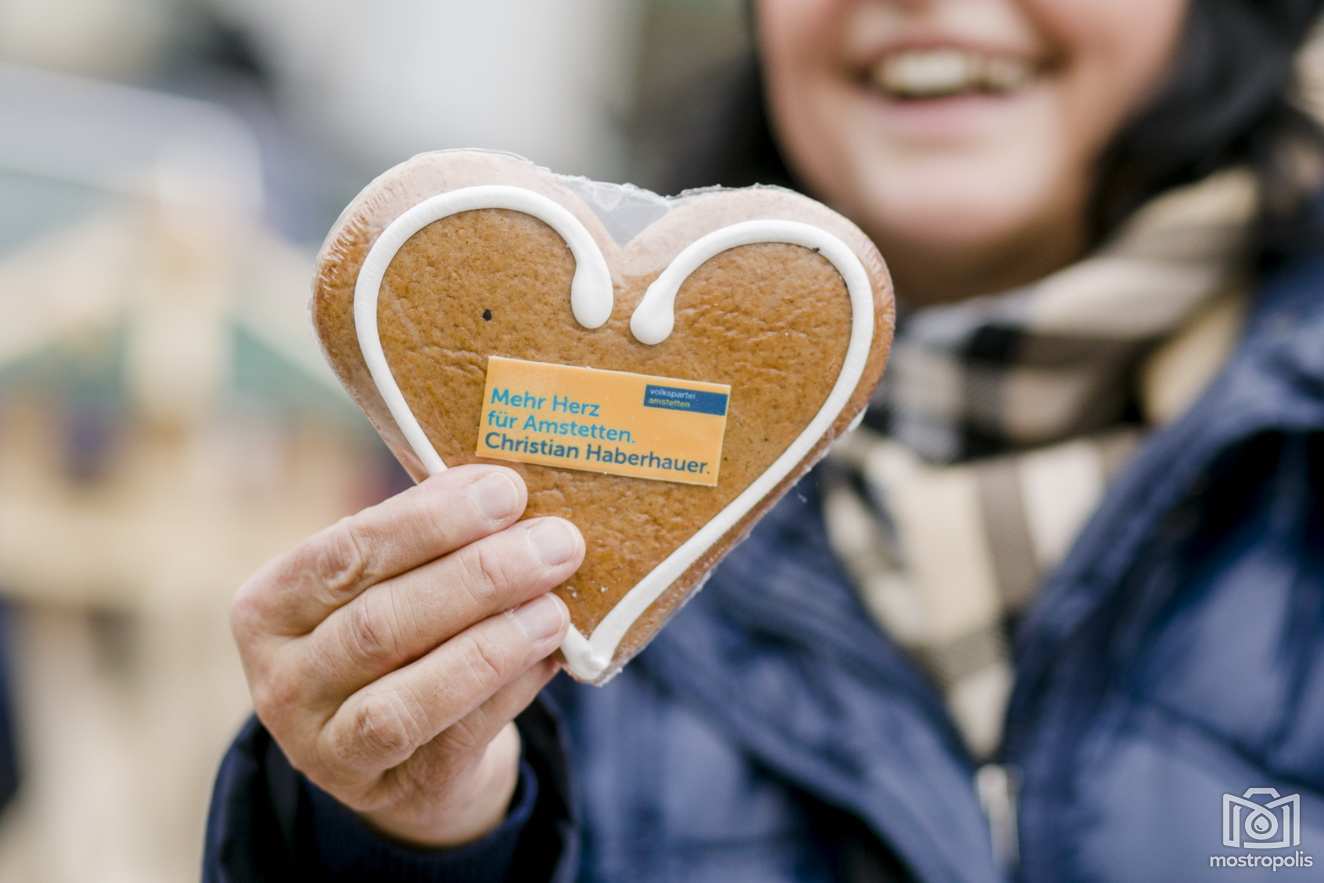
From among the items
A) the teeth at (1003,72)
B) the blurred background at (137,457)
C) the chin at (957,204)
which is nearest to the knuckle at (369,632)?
the chin at (957,204)

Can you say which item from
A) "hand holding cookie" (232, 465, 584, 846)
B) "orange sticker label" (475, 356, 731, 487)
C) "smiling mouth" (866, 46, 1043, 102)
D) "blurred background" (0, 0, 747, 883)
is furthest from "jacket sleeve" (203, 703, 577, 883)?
"blurred background" (0, 0, 747, 883)

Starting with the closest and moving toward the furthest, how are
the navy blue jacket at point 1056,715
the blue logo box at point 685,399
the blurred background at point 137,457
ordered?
the blue logo box at point 685,399 < the navy blue jacket at point 1056,715 < the blurred background at point 137,457

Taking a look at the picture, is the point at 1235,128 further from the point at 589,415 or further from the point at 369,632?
the point at 369,632

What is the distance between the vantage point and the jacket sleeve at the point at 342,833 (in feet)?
3.90

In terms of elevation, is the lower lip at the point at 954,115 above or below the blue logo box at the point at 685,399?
above

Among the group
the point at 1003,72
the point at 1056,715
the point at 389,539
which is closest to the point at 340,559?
the point at 389,539

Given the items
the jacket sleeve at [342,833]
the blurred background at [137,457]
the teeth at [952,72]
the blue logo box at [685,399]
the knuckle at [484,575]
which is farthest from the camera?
the blurred background at [137,457]

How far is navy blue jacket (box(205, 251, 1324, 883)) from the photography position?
4.37 feet

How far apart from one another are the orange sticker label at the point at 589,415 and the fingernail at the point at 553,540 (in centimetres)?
6

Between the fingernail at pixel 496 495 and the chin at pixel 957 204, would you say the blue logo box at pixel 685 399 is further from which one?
the chin at pixel 957 204

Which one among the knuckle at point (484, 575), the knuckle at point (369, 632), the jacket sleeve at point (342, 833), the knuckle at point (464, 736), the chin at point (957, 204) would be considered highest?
the chin at point (957, 204)

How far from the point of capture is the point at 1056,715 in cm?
142

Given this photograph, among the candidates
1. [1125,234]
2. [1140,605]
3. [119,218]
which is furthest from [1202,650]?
[119,218]

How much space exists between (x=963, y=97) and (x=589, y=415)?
900 millimetres
